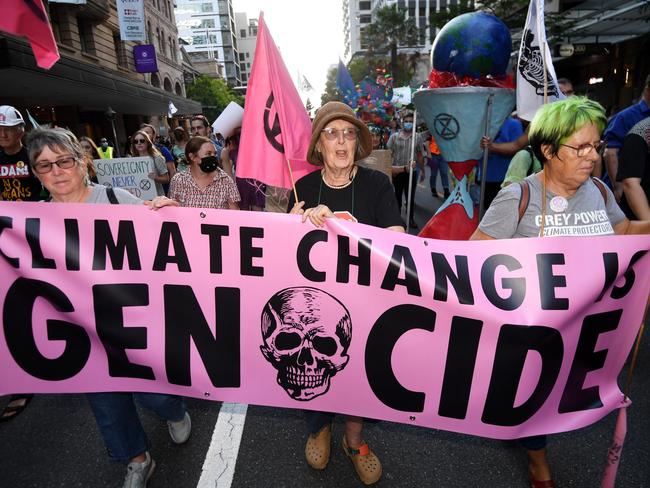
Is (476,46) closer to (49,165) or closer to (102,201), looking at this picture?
A: (102,201)

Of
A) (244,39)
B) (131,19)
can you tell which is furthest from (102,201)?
(244,39)

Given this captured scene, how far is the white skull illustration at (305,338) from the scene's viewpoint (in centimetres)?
211

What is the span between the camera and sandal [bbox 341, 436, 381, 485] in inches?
92.9

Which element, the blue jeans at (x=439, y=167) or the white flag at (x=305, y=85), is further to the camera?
the blue jeans at (x=439, y=167)

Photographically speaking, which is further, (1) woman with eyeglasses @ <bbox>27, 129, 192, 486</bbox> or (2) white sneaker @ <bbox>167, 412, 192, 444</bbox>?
(2) white sneaker @ <bbox>167, 412, 192, 444</bbox>

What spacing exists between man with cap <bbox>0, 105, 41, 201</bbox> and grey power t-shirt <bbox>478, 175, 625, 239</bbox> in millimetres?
3882

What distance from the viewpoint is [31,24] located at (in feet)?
8.77

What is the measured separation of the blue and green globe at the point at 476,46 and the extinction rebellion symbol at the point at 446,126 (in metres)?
0.44

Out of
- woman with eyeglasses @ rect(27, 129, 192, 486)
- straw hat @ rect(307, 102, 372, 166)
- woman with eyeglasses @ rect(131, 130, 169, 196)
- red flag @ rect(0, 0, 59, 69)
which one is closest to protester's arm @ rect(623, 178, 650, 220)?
straw hat @ rect(307, 102, 372, 166)

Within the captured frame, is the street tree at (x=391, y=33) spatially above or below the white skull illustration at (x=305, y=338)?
above

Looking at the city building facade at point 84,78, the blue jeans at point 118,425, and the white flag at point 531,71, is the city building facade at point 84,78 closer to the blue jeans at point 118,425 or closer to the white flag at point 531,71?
the blue jeans at point 118,425

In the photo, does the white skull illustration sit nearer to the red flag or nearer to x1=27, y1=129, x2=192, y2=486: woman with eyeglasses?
x1=27, y1=129, x2=192, y2=486: woman with eyeglasses

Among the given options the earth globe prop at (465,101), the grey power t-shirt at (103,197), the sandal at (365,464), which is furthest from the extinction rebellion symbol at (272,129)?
the earth globe prop at (465,101)

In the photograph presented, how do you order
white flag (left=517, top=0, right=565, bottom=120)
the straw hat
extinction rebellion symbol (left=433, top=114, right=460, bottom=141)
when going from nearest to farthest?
the straw hat < white flag (left=517, top=0, right=565, bottom=120) < extinction rebellion symbol (left=433, top=114, right=460, bottom=141)
